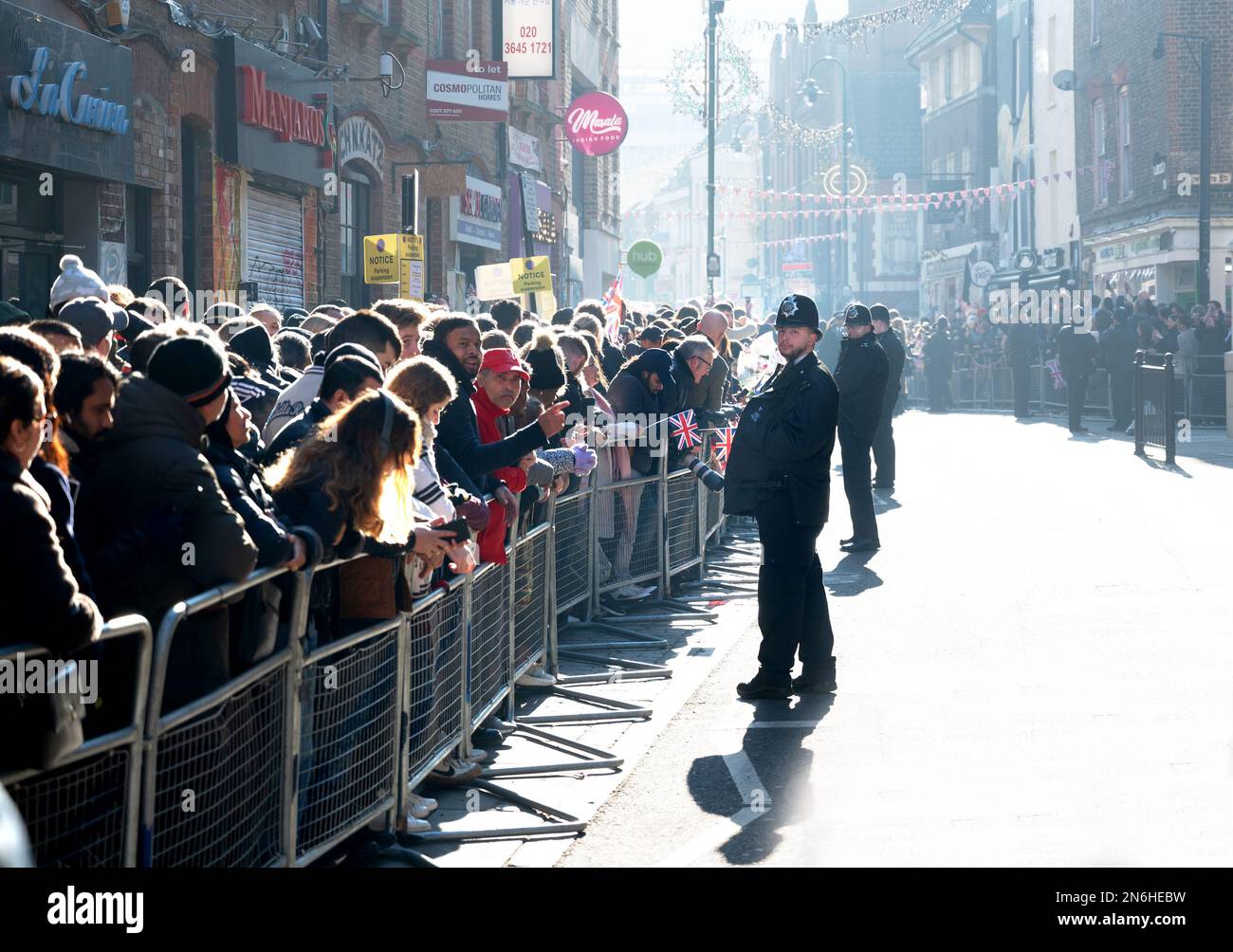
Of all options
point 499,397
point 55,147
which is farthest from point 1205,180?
point 499,397

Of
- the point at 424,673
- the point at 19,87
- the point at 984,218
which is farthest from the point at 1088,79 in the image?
the point at 424,673

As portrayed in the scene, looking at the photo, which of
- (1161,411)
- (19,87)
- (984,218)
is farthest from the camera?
(984,218)

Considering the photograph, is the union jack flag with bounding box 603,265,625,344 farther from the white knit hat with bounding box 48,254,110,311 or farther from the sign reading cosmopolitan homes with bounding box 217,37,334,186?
the white knit hat with bounding box 48,254,110,311

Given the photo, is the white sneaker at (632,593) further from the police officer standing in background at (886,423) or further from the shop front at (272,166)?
the police officer standing in background at (886,423)

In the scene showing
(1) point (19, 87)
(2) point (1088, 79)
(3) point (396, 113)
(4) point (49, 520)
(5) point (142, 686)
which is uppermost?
(2) point (1088, 79)

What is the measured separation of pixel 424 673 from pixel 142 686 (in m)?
2.53

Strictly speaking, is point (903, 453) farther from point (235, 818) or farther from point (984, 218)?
point (984, 218)

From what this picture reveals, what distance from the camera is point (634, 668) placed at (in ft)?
32.7

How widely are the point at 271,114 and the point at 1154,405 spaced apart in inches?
481

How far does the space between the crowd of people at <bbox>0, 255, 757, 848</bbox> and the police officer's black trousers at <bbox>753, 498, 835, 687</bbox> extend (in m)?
1.19

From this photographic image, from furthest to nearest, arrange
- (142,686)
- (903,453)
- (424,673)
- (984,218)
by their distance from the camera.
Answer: (984,218) → (903,453) → (424,673) → (142,686)

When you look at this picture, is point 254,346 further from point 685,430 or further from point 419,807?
point 685,430

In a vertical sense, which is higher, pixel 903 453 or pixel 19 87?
pixel 19 87

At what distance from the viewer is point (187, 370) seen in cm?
527
